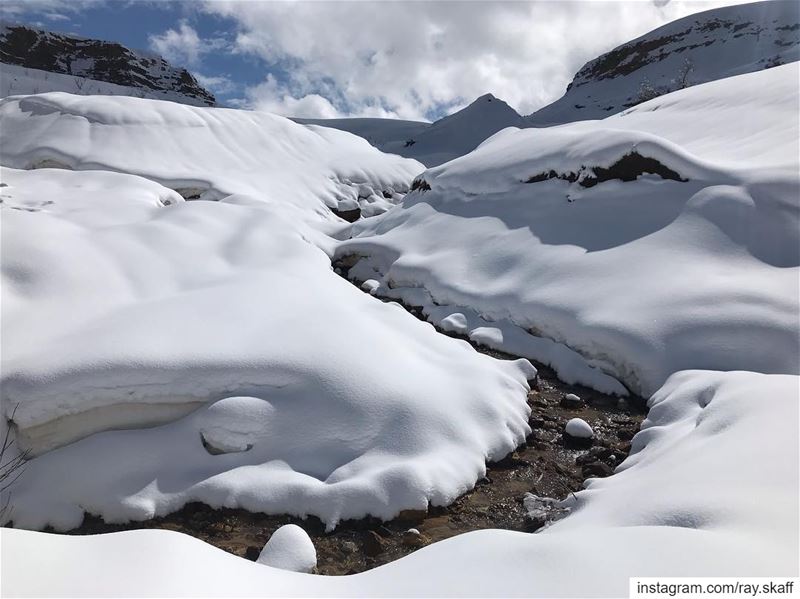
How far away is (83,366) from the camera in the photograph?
466 cm

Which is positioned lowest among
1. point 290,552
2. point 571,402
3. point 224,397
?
point 290,552

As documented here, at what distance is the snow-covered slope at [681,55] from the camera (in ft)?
159

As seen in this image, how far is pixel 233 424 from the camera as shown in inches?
183

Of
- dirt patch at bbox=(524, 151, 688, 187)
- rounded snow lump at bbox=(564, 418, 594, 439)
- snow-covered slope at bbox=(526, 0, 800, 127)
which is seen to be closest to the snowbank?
rounded snow lump at bbox=(564, 418, 594, 439)

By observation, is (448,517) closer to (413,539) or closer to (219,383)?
(413,539)

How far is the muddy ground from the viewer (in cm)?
394

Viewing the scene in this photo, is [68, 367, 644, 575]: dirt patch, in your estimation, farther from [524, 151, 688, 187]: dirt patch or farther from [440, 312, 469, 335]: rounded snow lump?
[524, 151, 688, 187]: dirt patch

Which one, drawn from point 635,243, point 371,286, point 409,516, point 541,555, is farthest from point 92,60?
point 541,555

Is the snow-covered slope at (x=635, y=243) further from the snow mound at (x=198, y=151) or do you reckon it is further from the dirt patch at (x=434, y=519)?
the snow mound at (x=198, y=151)

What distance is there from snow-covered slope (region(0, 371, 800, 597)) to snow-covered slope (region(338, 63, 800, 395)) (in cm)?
316

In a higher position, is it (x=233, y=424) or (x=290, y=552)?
(x=233, y=424)

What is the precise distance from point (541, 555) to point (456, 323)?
20.0 ft

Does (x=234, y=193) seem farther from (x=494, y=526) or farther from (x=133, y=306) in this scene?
(x=494, y=526)

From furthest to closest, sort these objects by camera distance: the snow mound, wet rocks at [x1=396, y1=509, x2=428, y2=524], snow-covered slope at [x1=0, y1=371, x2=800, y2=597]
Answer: the snow mound → wet rocks at [x1=396, y1=509, x2=428, y2=524] → snow-covered slope at [x1=0, y1=371, x2=800, y2=597]
